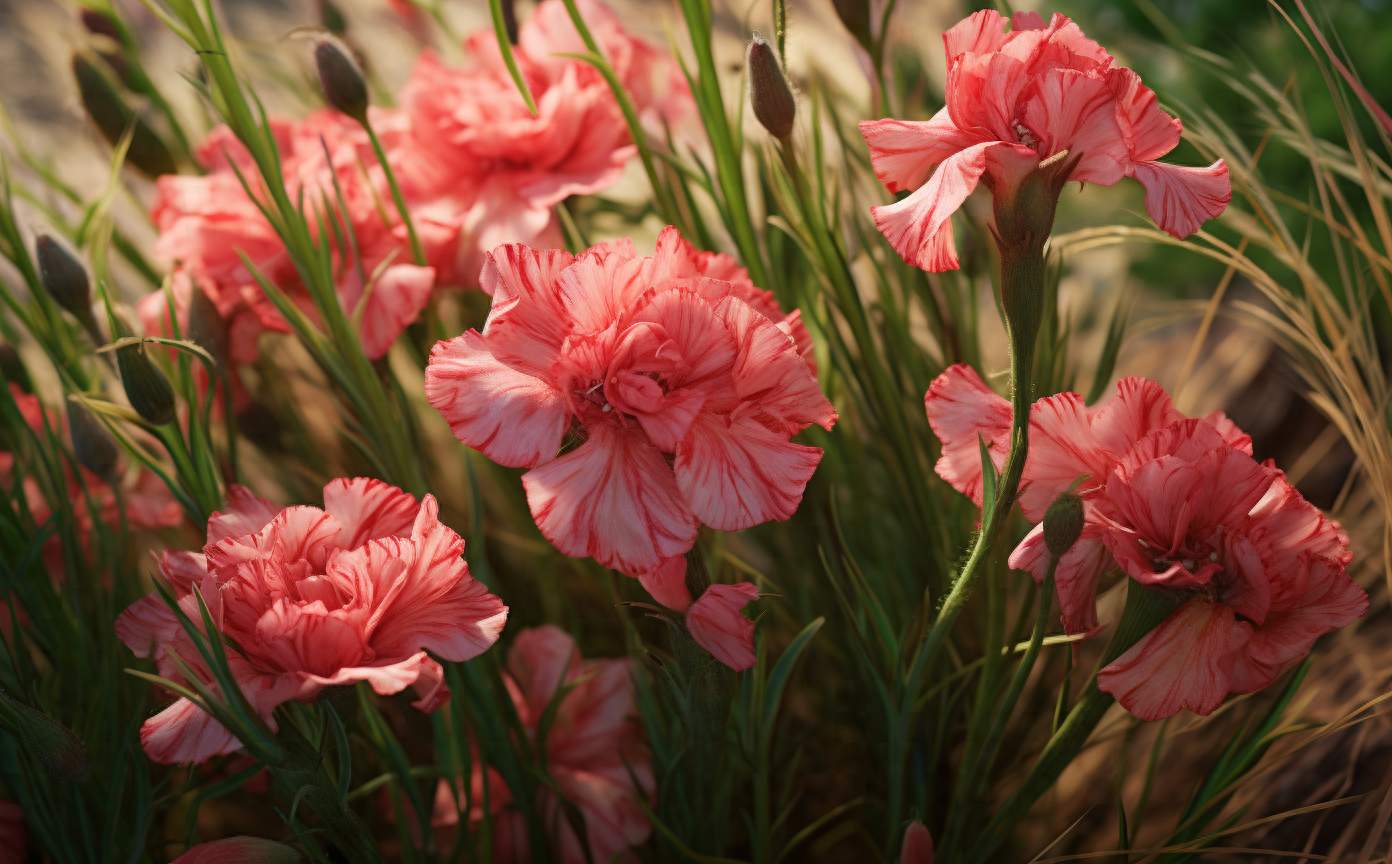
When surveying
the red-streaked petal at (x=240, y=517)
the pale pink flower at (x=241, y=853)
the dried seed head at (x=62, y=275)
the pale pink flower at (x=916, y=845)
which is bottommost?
the pale pink flower at (x=916, y=845)

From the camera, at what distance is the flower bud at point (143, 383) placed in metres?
0.26

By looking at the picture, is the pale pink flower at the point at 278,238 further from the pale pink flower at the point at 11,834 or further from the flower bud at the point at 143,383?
the pale pink flower at the point at 11,834

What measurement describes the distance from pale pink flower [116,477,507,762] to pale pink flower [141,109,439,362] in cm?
11

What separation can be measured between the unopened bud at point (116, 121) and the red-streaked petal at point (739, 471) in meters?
0.30

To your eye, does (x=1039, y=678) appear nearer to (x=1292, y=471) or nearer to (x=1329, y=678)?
(x=1329, y=678)

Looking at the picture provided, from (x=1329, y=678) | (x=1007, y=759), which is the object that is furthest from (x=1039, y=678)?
(x=1329, y=678)

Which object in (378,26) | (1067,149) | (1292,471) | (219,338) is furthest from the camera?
(378,26)

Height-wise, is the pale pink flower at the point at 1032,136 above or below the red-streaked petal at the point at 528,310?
above

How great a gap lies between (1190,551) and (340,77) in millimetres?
308

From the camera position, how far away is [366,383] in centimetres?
31

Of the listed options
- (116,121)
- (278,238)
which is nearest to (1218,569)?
(278,238)

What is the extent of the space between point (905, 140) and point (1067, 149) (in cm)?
4

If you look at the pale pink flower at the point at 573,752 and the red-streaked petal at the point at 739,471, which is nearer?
the red-streaked petal at the point at 739,471

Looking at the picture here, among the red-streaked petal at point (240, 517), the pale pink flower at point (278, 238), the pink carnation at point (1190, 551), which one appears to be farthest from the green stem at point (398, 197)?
the pink carnation at point (1190, 551)
